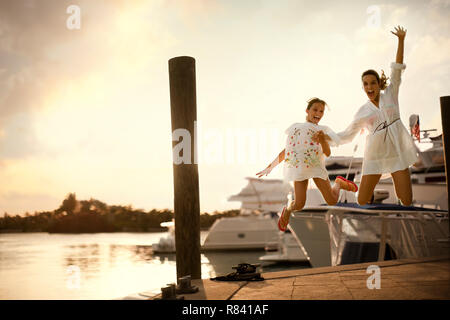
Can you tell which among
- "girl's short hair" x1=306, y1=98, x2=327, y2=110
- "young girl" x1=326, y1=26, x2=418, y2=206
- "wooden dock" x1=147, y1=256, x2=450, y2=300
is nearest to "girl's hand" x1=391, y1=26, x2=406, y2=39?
"young girl" x1=326, y1=26, x2=418, y2=206

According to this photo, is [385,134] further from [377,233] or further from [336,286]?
[377,233]

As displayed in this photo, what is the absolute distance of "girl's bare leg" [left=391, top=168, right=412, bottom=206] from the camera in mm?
4305

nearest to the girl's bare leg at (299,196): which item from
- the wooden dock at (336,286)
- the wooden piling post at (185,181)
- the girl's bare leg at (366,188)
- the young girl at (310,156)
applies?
the young girl at (310,156)

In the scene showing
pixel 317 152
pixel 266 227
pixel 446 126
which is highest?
pixel 446 126

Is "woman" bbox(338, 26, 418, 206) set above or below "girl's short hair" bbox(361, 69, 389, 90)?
below

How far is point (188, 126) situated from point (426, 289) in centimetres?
389

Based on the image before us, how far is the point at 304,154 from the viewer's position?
4.60 m

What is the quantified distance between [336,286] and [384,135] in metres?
2.95

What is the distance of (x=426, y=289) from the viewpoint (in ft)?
20.3

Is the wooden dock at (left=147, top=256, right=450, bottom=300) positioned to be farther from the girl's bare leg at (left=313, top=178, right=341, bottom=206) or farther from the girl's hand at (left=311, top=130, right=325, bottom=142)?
the girl's hand at (left=311, top=130, right=325, bottom=142)

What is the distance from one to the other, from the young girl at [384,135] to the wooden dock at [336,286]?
190 centimetres

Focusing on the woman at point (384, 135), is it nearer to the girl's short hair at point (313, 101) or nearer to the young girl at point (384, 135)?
the young girl at point (384, 135)
